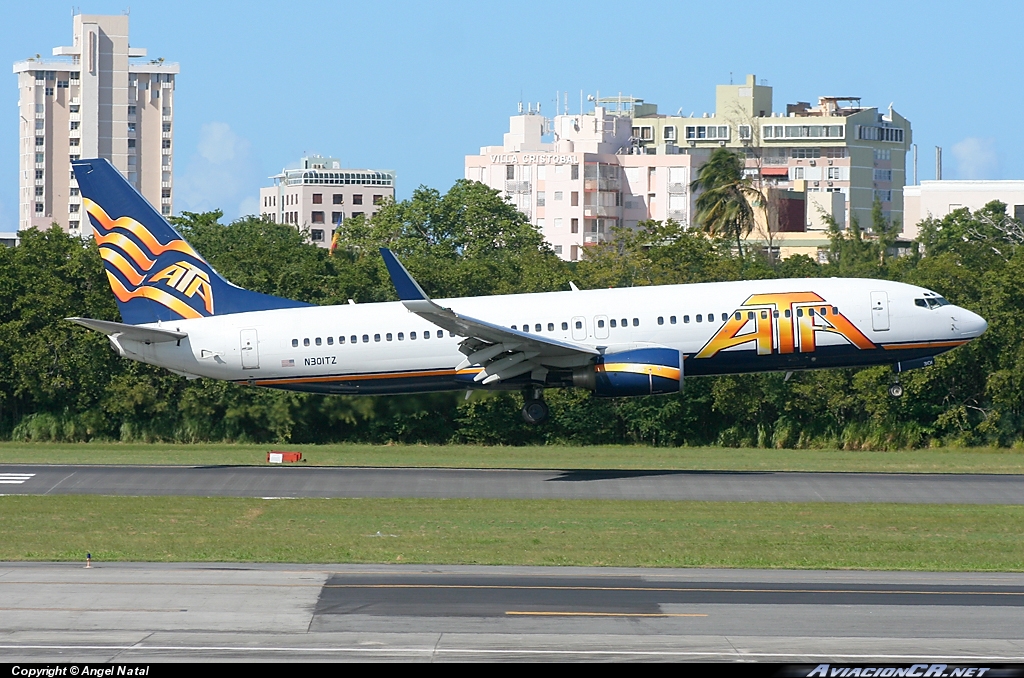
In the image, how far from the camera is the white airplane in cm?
4359

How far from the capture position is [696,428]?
64188 mm

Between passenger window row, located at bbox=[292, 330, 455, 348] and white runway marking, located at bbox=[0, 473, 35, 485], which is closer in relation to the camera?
white runway marking, located at bbox=[0, 473, 35, 485]

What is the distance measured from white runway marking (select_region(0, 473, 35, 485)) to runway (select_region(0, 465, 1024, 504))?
0.03 metres

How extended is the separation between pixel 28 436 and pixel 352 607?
4657cm

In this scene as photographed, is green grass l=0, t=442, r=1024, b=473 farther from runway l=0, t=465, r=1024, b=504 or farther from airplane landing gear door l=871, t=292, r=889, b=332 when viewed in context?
airplane landing gear door l=871, t=292, r=889, b=332

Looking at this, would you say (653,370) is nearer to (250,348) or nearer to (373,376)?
(373,376)

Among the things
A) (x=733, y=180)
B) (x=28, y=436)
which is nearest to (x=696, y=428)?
(x=28, y=436)

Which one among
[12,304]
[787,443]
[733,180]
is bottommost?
[787,443]

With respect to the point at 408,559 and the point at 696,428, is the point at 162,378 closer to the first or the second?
the point at 696,428

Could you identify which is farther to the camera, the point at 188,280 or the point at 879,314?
the point at 188,280

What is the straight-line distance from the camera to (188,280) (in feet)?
154

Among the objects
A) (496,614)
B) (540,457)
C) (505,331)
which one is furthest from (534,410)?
(496,614)

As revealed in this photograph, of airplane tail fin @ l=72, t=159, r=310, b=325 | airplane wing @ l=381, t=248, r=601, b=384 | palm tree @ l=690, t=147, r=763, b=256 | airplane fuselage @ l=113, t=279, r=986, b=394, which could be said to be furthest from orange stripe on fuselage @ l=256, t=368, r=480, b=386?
palm tree @ l=690, t=147, r=763, b=256

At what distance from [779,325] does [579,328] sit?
6.23 metres
